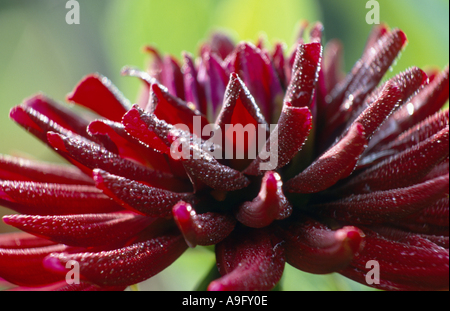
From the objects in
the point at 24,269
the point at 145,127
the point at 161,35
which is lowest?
the point at 24,269

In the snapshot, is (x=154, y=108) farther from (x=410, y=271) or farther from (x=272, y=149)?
(x=410, y=271)

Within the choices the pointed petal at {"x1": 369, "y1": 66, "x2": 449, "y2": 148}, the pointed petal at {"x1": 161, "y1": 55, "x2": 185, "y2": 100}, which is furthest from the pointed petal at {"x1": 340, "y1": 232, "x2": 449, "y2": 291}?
the pointed petal at {"x1": 161, "y1": 55, "x2": 185, "y2": 100}

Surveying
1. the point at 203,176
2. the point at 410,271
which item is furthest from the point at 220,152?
the point at 410,271

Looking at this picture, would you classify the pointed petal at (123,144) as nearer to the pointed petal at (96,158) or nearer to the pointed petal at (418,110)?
the pointed petal at (96,158)

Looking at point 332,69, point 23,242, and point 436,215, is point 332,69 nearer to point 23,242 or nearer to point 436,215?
point 436,215

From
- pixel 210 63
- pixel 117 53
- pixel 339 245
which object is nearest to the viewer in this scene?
pixel 339 245

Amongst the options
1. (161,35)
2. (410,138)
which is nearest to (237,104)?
(410,138)
